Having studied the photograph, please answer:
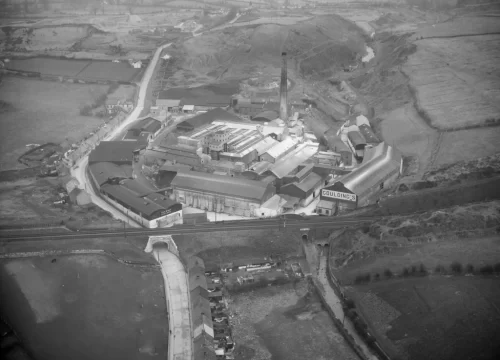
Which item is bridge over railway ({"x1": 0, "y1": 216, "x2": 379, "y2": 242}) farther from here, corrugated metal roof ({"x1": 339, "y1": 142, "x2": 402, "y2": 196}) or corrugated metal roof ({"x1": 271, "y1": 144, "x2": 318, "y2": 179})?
corrugated metal roof ({"x1": 271, "y1": 144, "x2": 318, "y2": 179})

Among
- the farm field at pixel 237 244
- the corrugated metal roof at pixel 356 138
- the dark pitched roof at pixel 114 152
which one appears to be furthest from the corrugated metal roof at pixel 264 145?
the farm field at pixel 237 244

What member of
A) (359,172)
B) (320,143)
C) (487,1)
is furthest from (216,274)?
(487,1)

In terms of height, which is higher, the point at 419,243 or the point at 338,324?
the point at 419,243

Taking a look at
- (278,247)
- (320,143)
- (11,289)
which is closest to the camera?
(11,289)

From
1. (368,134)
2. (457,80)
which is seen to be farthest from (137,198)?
(457,80)

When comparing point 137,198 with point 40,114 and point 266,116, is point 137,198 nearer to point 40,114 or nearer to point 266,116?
point 266,116

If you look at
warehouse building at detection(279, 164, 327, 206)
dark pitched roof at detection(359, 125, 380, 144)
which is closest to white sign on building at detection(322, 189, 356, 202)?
warehouse building at detection(279, 164, 327, 206)

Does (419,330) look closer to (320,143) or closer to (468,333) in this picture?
(468,333)
